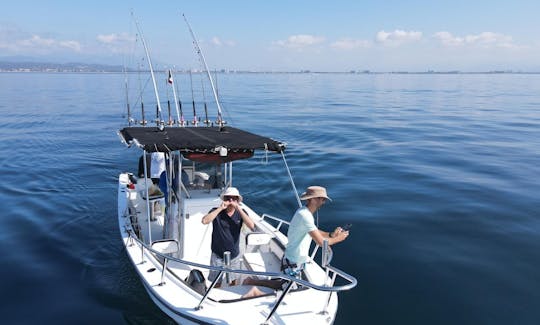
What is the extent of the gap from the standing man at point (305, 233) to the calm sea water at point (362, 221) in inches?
66.1

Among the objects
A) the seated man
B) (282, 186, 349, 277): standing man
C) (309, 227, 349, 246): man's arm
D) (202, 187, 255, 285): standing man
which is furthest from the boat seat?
(309, 227, 349, 246): man's arm

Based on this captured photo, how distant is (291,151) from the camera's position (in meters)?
18.5

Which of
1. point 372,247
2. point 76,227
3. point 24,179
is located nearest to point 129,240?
point 76,227

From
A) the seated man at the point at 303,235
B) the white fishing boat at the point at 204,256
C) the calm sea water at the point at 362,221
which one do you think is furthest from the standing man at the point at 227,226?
the calm sea water at the point at 362,221

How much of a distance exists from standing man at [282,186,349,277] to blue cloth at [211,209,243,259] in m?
0.93

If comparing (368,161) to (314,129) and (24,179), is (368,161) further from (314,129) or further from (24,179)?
(24,179)

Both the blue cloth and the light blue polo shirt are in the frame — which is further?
the blue cloth

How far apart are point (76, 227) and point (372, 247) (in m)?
7.81

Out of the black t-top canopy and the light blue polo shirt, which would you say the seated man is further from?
the black t-top canopy

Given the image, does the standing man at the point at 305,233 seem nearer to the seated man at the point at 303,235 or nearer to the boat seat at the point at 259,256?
the seated man at the point at 303,235

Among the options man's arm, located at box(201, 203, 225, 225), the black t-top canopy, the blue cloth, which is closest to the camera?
man's arm, located at box(201, 203, 225, 225)

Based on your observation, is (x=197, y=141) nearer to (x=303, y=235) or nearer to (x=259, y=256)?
(x=259, y=256)

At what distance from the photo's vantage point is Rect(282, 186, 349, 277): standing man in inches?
189

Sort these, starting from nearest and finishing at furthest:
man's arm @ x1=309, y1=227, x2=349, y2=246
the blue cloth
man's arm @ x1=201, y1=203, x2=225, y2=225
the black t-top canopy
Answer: man's arm @ x1=309, y1=227, x2=349, y2=246 < man's arm @ x1=201, y1=203, x2=225, y2=225 < the blue cloth < the black t-top canopy
